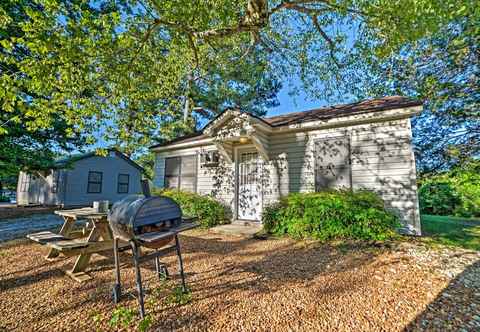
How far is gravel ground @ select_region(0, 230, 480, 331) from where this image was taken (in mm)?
2027

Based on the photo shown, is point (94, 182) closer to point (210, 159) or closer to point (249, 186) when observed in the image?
point (210, 159)

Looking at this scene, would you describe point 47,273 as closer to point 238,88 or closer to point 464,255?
point 464,255

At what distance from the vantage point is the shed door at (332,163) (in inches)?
221

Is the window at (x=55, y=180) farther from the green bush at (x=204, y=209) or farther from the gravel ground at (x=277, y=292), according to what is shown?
the gravel ground at (x=277, y=292)

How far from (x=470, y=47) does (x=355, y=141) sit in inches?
270

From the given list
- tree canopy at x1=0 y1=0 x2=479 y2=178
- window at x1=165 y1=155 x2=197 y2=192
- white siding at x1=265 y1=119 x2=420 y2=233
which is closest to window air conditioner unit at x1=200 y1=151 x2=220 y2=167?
window at x1=165 y1=155 x2=197 y2=192

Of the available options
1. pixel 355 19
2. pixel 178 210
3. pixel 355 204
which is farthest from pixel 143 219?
pixel 355 19

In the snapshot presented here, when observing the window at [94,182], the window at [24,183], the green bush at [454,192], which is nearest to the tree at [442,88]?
the green bush at [454,192]

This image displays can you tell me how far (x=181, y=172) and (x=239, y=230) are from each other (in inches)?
151

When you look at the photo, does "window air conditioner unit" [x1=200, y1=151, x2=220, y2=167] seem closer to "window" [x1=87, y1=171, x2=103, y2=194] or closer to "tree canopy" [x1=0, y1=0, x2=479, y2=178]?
"tree canopy" [x1=0, y1=0, x2=479, y2=178]

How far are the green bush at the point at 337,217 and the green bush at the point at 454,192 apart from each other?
7078mm

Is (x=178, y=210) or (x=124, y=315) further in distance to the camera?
(x=178, y=210)

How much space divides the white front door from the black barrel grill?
14.2ft

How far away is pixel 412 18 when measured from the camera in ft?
13.9
